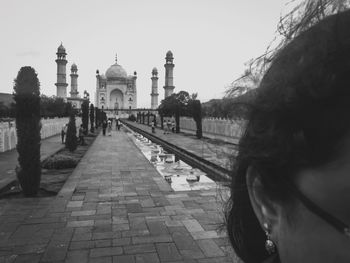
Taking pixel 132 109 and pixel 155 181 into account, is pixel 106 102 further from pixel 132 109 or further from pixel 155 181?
pixel 155 181

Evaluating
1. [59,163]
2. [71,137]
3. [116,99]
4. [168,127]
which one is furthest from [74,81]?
[59,163]

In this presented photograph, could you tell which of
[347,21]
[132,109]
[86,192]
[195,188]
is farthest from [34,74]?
[132,109]

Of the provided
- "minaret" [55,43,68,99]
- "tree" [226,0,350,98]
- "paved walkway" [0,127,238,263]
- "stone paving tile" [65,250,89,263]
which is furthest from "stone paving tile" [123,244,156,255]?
"minaret" [55,43,68,99]

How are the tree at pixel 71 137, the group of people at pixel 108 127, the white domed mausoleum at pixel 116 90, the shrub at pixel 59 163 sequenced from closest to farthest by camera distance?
the shrub at pixel 59 163, the tree at pixel 71 137, the group of people at pixel 108 127, the white domed mausoleum at pixel 116 90

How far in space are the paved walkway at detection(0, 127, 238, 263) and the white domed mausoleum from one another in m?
76.4

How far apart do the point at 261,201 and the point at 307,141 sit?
188 mm

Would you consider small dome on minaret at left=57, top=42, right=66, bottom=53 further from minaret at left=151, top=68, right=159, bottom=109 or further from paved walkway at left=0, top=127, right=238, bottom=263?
paved walkway at left=0, top=127, right=238, bottom=263

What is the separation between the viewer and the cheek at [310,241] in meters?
0.59

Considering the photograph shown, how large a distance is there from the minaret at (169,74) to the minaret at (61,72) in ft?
57.7

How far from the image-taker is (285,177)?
2.21 ft

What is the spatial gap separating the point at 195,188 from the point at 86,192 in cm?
198

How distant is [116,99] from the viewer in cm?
8362

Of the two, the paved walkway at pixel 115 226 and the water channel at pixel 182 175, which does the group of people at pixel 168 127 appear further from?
the paved walkway at pixel 115 226

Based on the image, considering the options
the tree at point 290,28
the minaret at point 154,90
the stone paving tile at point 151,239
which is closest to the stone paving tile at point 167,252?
the stone paving tile at point 151,239
